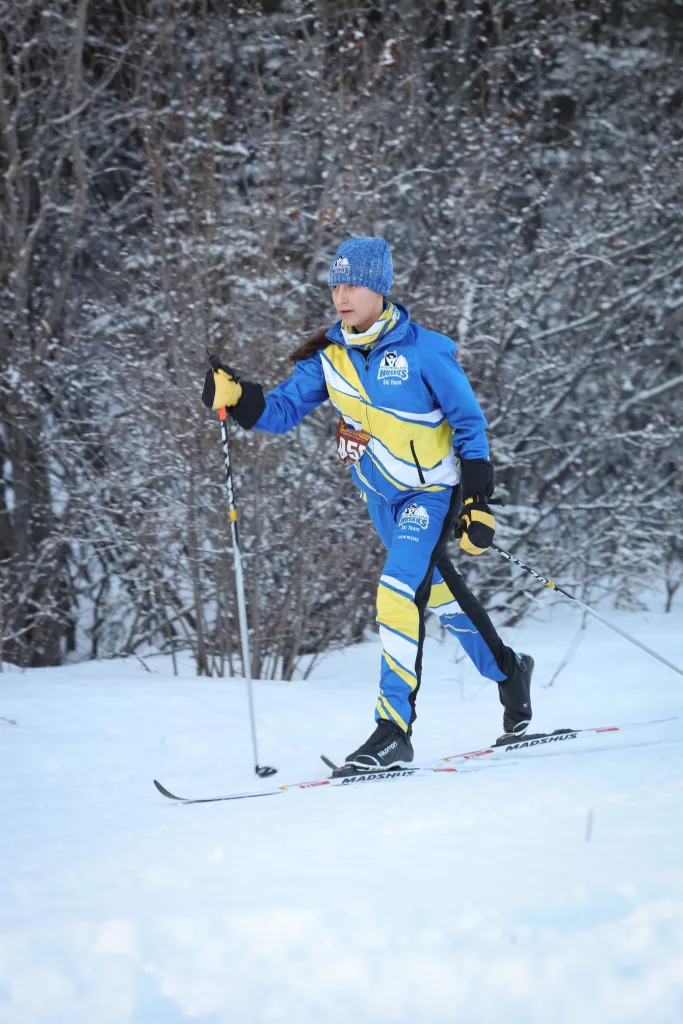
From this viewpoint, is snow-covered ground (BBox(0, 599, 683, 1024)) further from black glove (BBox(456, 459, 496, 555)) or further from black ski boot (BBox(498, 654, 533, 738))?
black glove (BBox(456, 459, 496, 555))

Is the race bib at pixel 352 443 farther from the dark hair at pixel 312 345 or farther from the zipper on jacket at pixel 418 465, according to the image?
the dark hair at pixel 312 345

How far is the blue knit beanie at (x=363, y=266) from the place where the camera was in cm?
337

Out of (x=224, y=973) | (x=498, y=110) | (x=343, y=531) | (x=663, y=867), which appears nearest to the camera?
(x=224, y=973)

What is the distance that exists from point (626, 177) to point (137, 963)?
7.92 metres

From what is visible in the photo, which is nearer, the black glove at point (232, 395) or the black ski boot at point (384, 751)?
the black ski boot at point (384, 751)

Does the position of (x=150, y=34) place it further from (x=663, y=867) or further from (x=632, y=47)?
(x=663, y=867)

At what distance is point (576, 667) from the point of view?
546 centimetres

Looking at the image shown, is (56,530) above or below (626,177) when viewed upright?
below

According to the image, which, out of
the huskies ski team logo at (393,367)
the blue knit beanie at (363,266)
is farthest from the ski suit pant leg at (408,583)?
the blue knit beanie at (363,266)

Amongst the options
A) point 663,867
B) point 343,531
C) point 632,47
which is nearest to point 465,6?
point 632,47

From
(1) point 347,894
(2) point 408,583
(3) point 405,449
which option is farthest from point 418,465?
(1) point 347,894

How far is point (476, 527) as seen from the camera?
3.26 meters

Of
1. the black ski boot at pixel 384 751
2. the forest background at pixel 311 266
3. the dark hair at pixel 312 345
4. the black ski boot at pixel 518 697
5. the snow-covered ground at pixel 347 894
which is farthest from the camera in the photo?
the forest background at pixel 311 266

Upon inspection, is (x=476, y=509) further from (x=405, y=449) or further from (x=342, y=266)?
(x=342, y=266)
